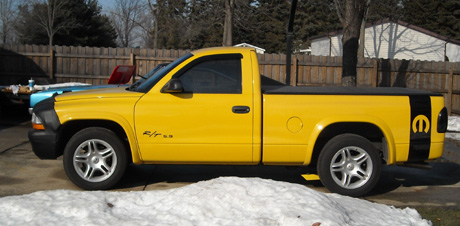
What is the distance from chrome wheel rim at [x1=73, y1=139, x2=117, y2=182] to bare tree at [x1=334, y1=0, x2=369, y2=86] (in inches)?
324

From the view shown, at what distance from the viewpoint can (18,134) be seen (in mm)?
10023

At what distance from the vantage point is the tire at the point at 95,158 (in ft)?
19.0

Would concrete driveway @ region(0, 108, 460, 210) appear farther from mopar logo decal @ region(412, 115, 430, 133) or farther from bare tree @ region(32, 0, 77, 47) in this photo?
bare tree @ region(32, 0, 77, 47)

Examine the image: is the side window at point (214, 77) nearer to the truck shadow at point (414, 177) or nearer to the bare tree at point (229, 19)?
the truck shadow at point (414, 177)

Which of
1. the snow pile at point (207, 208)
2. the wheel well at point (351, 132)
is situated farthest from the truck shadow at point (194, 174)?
the snow pile at point (207, 208)

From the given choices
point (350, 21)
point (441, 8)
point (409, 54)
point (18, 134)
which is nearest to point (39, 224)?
point (18, 134)

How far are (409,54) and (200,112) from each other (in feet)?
97.8

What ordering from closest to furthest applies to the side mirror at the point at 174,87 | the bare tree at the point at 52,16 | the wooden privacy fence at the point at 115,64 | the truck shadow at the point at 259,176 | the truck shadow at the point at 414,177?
the side mirror at the point at 174,87, the truck shadow at the point at 259,176, the truck shadow at the point at 414,177, the wooden privacy fence at the point at 115,64, the bare tree at the point at 52,16

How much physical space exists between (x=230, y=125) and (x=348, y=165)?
5.27ft

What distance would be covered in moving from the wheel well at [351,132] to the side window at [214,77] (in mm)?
1274

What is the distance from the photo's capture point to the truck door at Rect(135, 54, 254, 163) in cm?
573

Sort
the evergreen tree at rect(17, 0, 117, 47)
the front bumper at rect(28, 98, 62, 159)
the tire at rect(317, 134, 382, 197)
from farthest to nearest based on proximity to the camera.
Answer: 1. the evergreen tree at rect(17, 0, 117, 47)
2. the tire at rect(317, 134, 382, 197)
3. the front bumper at rect(28, 98, 62, 159)

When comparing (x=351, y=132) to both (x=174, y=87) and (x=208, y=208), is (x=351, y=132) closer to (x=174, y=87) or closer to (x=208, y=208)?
(x=174, y=87)

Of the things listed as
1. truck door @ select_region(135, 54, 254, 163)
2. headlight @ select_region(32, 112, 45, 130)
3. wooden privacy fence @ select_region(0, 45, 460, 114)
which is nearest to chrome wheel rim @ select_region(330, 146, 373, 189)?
truck door @ select_region(135, 54, 254, 163)
